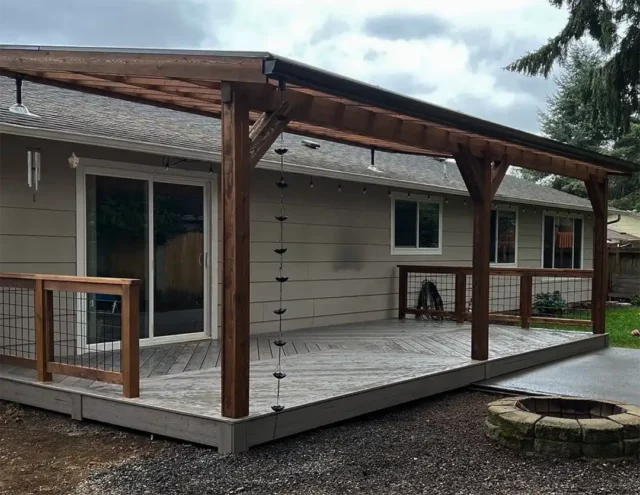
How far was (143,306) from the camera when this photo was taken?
6.67 metres

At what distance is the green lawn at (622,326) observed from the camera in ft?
30.5

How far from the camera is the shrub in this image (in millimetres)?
13068

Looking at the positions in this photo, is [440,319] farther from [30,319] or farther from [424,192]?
[30,319]

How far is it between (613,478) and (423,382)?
75.2 inches

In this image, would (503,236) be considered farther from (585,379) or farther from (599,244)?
(585,379)

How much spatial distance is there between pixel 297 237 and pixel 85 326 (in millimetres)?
2914

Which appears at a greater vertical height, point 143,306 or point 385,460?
point 143,306

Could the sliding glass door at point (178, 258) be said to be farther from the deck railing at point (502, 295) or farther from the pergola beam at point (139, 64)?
the deck railing at point (502, 295)

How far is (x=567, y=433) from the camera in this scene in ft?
13.5

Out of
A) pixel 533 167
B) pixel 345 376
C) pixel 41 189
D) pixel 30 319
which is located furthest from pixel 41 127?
pixel 533 167

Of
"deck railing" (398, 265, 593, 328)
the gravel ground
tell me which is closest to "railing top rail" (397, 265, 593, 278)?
"deck railing" (398, 265, 593, 328)

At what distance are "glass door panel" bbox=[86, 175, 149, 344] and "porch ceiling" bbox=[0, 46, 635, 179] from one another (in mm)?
1084

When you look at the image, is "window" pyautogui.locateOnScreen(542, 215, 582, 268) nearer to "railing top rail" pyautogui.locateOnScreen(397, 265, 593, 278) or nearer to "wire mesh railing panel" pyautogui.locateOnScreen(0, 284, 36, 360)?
"railing top rail" pyautogui.locateOnScreen(397, 265, 593, 278)

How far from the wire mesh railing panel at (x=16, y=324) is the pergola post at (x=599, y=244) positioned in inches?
253
